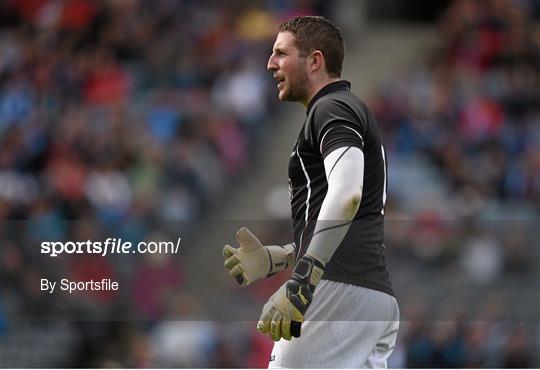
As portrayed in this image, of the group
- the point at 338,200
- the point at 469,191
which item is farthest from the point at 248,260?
the point at 469,191

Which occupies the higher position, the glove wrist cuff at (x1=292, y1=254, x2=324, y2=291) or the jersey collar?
the jersey collar

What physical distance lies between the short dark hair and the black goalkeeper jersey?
0.10m

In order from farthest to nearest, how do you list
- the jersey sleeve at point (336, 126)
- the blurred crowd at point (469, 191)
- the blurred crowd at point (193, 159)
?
the blurred crowd at point (193, 159)
the blurred crowd at point (469, 191)
the jersey sleeve at point (336, 126)

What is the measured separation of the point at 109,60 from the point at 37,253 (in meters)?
5.62

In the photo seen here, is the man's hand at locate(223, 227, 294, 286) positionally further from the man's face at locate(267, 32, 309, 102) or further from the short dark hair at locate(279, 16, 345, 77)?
the short dark hair at locate(279, 16, 345, 77)

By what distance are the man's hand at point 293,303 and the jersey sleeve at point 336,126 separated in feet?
1.27

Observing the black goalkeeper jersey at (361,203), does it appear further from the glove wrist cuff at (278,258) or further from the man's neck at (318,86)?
the glove wrist cuff at (278,258)

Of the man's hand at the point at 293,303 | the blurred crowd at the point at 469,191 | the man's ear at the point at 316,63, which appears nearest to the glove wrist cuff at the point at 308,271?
the man's hand at the point at 293,303

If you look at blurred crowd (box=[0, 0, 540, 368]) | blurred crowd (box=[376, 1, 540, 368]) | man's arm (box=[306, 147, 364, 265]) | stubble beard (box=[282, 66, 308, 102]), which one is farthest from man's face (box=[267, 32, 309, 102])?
blurred crowd (box=[376, 1, 540, 368])

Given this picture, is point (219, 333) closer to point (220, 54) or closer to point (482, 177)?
point (482, 177)

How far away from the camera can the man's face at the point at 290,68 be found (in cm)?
477

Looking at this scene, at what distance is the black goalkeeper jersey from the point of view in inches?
183

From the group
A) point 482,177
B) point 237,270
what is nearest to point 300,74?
point 237,270

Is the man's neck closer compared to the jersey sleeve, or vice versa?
the jersey sleeve
